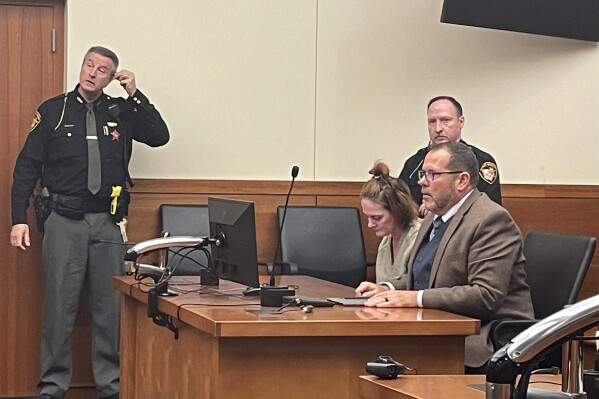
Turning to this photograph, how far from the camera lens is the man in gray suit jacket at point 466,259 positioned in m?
3.85

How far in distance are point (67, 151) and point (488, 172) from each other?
2.14 metres

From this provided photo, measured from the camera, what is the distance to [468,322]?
343cm

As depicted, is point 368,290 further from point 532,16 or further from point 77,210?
point 532,16

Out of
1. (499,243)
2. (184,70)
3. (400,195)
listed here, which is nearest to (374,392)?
Result: (499,243)

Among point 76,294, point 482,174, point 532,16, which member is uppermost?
point 532,16

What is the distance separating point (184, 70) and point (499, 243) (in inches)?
110


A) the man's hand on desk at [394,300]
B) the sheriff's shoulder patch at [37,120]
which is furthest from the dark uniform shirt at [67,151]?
the man's hand on desk at [394,300]

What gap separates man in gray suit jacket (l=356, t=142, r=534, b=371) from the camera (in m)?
3.85

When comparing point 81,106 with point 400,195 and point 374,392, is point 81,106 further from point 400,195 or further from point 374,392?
point 374,392

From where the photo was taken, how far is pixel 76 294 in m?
5.72

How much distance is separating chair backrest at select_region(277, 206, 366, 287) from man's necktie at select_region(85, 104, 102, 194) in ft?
3.60

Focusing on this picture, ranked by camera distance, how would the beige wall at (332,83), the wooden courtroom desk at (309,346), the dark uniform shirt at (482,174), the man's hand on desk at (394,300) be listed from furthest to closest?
the beige wall at (332,83), the dark uniform shirt at (482,174), the man's hand on desk at (394,300), the wooden courtroom desk at (309,346)

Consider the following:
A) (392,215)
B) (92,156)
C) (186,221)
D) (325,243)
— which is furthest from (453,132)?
(92,156)

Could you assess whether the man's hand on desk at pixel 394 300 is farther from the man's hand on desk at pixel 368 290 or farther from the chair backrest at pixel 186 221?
the chair backrest at pixel 186 221
